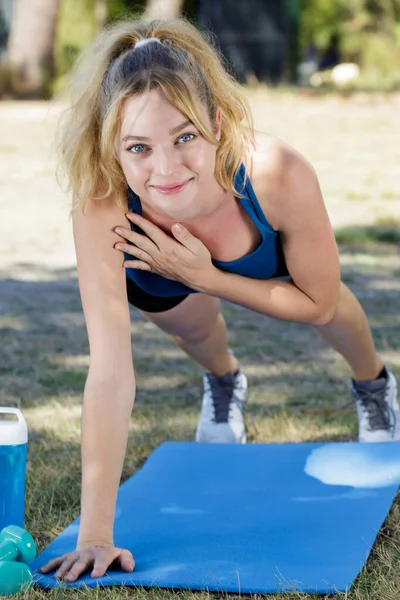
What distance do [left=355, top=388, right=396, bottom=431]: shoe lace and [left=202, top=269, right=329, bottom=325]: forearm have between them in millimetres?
497

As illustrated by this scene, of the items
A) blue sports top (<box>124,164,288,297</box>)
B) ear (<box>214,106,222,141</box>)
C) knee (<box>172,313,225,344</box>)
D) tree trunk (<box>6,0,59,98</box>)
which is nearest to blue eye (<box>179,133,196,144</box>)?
ear (<box>214,106,222,141</box>)

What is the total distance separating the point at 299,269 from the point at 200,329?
1.80 feet

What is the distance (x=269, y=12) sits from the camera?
1944cm

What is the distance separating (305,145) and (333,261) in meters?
8.07

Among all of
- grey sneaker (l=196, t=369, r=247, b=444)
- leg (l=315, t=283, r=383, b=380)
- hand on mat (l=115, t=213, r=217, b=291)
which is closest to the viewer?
hand on mat (l=115, t=213, r=217, b=291)

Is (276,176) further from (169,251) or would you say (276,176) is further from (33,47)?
(33,47)

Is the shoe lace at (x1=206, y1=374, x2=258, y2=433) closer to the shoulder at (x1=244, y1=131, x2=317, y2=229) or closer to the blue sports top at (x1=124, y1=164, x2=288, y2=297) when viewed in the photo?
the blue sports top at (x1=124, y1=164, x2=288, y2=297)

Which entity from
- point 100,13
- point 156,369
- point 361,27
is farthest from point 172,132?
point 361,27

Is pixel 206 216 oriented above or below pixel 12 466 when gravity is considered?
above

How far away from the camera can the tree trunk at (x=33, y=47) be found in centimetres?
1526

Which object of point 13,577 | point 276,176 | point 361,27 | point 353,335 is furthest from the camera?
point 361,27

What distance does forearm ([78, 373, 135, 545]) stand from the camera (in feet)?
6.86

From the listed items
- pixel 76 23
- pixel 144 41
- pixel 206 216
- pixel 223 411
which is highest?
pixel 144 41

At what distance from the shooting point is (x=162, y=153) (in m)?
2.12
